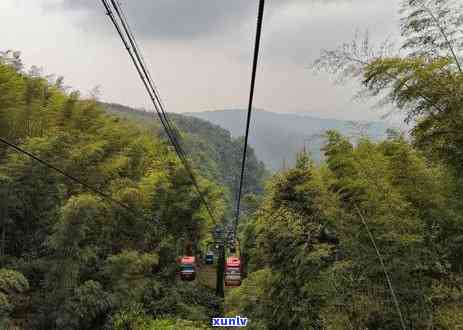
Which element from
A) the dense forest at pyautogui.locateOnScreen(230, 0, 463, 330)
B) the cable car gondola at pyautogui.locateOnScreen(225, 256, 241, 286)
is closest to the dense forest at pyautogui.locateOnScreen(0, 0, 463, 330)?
the dense forest at pyautogui.locateOnScreen(230, 0, 463, 330)

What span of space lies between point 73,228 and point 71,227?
0.18 feet

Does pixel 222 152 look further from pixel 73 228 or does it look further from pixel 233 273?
pixel 73 228

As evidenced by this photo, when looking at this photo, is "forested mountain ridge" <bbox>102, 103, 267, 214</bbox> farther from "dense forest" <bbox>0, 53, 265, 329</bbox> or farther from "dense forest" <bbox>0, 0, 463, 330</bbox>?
"dense forest" <bbox>0, 0, 463, 330</bbox>

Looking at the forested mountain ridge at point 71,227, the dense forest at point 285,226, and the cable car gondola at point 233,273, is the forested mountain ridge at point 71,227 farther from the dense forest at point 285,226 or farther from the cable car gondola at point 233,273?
the cable car gondola at point 233,273

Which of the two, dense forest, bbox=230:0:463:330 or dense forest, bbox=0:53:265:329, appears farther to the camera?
dense forest, bbox=0:53:265:329

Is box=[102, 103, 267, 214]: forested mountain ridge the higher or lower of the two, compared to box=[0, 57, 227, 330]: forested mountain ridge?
higher

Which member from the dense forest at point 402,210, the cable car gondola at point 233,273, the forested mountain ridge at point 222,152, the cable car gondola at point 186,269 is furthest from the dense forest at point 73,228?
the forested mountain ridge at point 222,152

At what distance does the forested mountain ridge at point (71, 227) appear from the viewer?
→ 9.33 metres

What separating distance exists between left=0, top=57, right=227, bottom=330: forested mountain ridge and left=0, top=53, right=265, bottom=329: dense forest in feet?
0.09

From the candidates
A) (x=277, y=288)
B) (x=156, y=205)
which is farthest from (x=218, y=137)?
(x=277, y=288)

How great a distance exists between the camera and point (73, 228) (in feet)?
30.3

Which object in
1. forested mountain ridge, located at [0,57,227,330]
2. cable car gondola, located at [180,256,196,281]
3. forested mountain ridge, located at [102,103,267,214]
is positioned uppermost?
forested mountain ridge, located at [102,103,267,214]

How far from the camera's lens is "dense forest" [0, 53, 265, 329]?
9336 mm

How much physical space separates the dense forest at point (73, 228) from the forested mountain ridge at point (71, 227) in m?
0.03
